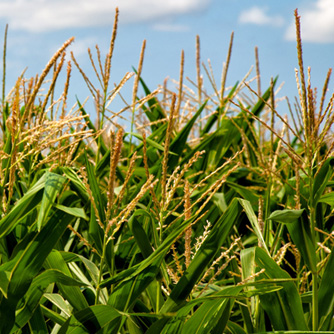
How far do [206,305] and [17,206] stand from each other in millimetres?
498

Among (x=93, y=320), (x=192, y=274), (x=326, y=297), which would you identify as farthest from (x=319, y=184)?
(x=93, y=320)

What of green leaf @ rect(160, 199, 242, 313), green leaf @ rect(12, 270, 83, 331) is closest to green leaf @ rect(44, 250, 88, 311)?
green leaf @ rect(12, 270, 83, 331)

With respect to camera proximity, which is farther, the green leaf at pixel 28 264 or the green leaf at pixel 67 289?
the green leaf at pixel 67 289

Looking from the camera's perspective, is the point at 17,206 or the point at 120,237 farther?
the point at 120,237

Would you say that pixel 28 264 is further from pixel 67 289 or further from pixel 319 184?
pixel 319 184

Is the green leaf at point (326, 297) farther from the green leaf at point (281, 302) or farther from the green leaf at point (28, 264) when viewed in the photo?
the green leaf at point (28, 264)

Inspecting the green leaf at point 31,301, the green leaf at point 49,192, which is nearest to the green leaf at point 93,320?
the green leaf at point 31,301

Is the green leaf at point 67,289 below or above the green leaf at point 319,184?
below

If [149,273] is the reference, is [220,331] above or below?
below

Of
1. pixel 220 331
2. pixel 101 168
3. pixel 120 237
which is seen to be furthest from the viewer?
pixel 101 168

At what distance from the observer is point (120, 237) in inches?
74.4

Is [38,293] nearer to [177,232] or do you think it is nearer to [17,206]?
[17,206]

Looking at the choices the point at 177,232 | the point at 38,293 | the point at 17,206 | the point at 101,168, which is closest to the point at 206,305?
the point at 177,232

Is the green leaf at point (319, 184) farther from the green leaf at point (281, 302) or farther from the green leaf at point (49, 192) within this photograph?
the green leaf at point (49, 192)
